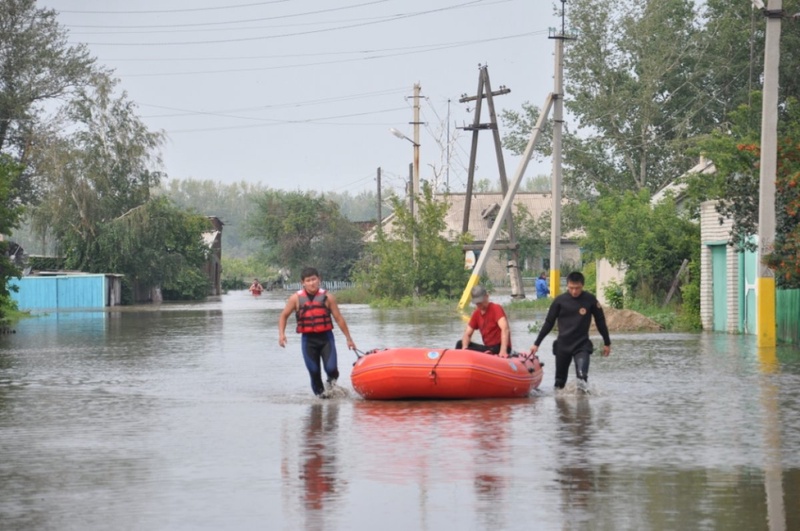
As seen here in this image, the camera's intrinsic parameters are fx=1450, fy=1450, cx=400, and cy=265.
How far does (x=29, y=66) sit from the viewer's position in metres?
77.1

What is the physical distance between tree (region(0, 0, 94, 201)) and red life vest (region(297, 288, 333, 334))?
61400mm

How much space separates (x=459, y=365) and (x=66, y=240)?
198 feet

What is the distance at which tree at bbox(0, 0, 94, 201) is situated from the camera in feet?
252

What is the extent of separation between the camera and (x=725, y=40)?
72.0 meters

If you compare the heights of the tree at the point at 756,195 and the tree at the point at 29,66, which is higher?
the tree at the point at 29,66

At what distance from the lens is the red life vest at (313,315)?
1803 centimetres

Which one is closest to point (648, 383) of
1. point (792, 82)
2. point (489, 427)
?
point (489, 427)

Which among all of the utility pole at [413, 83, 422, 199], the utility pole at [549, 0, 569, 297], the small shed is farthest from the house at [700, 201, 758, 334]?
the small shed

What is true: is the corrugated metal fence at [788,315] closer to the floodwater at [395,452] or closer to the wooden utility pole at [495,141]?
the floodwater at [395,452]

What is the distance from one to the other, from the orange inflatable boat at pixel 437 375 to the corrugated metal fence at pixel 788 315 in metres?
12.1

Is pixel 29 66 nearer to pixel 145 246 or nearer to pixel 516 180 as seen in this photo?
pixel 145 246

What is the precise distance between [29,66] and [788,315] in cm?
5651

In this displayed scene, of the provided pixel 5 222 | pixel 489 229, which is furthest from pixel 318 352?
pixel 489 229

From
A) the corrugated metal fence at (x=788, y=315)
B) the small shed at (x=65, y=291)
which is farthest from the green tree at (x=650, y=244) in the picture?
the small shed at (x=65, y=291)
